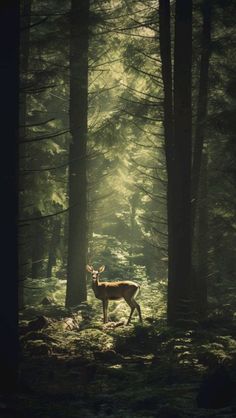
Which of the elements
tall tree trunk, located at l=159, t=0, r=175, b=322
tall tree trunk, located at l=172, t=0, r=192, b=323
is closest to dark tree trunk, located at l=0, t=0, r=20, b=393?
tall tree trunk, located at l=172, t=0, r=192, b=323

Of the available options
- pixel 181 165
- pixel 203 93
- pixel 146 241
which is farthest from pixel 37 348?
pixel 203 93

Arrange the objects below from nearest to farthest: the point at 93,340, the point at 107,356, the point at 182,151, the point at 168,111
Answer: the point at 107,356 < the point at 93,340 < the point at 182,151 < the point at 168,111

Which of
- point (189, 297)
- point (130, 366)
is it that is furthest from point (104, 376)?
point (189, 297)

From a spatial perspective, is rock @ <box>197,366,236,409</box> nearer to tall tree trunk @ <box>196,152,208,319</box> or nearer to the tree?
the tree

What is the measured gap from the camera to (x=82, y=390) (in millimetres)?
7801

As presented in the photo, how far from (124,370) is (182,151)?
18.5 feet

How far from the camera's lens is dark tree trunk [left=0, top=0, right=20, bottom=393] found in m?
7.80

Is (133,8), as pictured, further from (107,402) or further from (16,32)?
(107,402)

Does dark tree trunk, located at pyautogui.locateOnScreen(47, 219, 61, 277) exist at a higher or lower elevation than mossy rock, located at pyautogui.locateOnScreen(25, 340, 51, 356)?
higher

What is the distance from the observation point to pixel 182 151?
1266 cm

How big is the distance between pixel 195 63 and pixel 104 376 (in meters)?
12.4

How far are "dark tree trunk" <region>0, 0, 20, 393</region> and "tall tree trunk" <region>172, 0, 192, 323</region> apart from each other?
546 centimetres

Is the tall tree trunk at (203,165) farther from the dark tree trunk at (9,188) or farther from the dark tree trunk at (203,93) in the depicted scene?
the dark tree trunk at (9,188)

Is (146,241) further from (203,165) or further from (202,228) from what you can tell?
(203,165)
